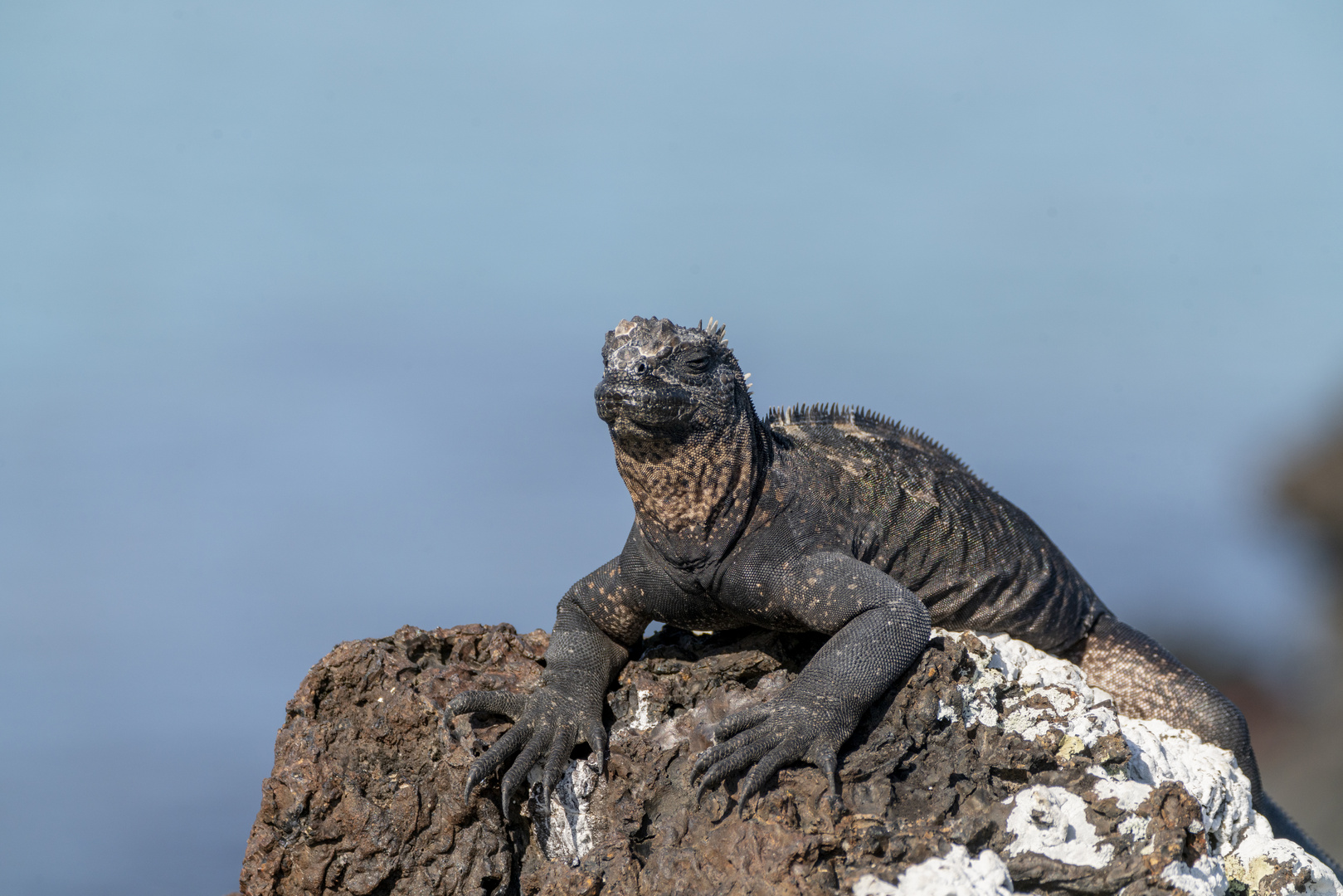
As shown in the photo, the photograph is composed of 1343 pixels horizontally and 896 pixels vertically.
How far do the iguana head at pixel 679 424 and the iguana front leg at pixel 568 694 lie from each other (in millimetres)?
481

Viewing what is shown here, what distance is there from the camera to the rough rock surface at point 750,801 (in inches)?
143

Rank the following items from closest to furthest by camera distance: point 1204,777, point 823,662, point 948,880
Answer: point 948,880 < point 823,662 < point 1204,777

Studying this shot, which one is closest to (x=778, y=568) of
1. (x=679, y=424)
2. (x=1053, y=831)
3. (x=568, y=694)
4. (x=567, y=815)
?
(x=679, y=424)

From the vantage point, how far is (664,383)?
13.7 feet

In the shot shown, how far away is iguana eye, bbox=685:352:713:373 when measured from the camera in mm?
4285

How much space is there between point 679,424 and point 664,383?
17 cm

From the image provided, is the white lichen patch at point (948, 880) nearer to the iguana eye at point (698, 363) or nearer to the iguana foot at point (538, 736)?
the iguana foot at point (538, 736)

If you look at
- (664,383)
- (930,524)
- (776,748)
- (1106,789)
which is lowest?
(1106,789)

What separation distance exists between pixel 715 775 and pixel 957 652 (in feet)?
3.47

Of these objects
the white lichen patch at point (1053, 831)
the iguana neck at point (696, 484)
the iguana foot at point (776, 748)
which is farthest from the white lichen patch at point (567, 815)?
the white lichen patch at point (1053, 831)

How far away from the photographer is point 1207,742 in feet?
17.1

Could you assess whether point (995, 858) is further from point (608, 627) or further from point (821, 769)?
point (608, 627)

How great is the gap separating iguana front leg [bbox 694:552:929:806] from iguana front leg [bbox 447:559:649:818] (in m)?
0.60

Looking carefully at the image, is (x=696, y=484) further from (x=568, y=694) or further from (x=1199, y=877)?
(x=1199, y=877)
